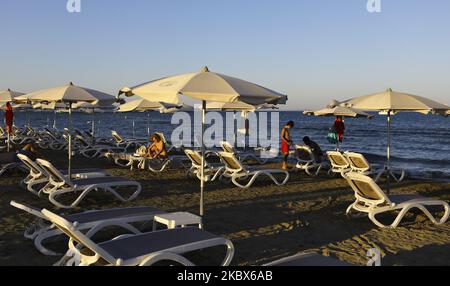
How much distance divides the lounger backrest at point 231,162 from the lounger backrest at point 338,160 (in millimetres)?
2501

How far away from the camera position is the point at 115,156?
12.4 meters

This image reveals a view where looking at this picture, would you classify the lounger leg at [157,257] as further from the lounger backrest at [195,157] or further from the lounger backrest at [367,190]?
the lounger backrest at [195,157]

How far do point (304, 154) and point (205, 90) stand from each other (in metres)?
6.69

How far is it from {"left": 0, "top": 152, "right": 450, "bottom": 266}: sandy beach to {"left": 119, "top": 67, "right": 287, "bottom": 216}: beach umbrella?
5.74ft

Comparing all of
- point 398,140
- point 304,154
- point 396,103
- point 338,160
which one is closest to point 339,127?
point 304,154

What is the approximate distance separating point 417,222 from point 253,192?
3.15 meters

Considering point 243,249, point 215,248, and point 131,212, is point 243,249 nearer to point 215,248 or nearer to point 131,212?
point 215,248

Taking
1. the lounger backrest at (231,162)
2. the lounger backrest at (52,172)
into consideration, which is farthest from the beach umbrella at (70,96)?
the lounger backrest at (231,162)

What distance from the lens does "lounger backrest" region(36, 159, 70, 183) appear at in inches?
266

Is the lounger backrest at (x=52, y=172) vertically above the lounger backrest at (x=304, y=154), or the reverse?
the lounger backrest at (x=52, y=172)

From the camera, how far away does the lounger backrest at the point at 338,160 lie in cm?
1031
